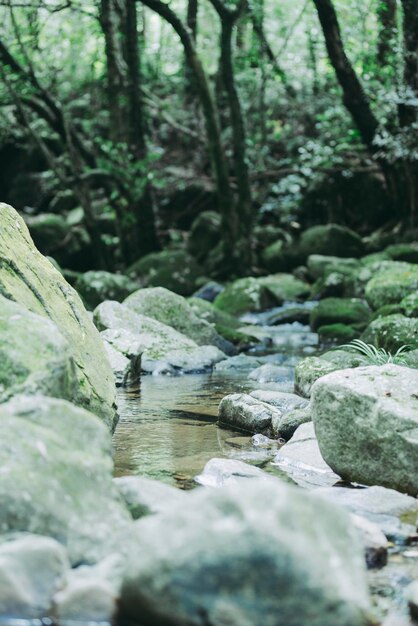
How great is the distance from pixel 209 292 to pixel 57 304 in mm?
10444

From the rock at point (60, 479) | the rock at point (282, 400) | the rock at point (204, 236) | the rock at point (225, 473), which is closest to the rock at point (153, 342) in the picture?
the rock at point (282, 400)

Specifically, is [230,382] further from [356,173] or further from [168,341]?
[356,173]

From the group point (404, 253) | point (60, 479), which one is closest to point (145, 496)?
point (60, 479)

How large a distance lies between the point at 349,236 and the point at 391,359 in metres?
11.0

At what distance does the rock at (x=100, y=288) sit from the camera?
14.1m

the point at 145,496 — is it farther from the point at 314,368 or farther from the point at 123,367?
the point at 123,367

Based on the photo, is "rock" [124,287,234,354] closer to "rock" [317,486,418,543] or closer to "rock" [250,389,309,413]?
"rock" [250,389,309,413]

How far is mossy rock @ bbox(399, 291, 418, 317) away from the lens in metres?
9.41

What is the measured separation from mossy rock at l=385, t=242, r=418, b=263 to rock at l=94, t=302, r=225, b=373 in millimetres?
6777

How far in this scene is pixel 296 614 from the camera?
2367 millimetres

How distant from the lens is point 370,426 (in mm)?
4359

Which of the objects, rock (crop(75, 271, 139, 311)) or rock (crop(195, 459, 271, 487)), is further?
rock (crop(75, 271, 139, 311))

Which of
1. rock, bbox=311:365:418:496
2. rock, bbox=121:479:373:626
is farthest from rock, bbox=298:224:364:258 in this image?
rock, bbox=121:479:373:626

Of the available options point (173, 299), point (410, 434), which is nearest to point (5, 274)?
point (410, 434)
